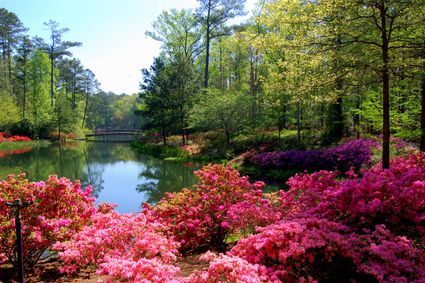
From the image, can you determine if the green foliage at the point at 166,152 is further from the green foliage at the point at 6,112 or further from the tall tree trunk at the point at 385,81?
the tall tree trunk at the point at 385,81

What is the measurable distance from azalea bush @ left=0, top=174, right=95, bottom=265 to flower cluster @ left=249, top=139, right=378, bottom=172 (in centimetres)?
903

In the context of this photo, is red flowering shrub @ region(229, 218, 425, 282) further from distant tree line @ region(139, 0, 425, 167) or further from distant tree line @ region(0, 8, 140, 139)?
distant tree line @ region(0, 8, 140, 139)

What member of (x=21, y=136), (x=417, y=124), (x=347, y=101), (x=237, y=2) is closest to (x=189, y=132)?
(x=237, y=2)

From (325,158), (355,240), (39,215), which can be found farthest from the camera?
(325,158)

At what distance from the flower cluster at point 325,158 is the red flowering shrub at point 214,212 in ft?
21.8

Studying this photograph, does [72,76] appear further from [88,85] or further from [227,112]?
[227,112]

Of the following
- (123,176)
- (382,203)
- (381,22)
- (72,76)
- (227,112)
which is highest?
(72,76)

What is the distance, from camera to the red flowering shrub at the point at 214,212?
496cm

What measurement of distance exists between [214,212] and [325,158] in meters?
8.70

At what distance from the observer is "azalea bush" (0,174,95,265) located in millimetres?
4164

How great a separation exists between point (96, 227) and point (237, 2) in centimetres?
2669

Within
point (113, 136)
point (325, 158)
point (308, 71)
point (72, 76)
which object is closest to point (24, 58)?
point (72, 76)

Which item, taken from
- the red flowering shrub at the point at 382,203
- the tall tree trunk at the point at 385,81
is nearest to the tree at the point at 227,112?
the tall tree trunk at the point at 385,81

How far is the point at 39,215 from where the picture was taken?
4.41 metres
